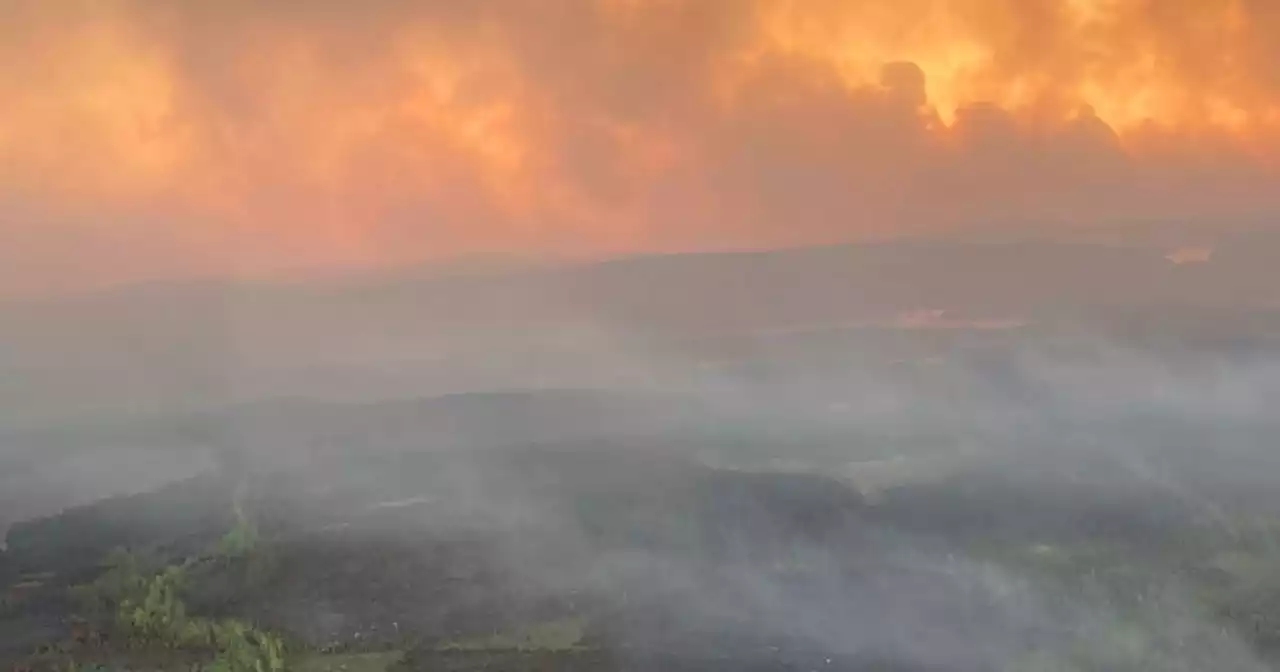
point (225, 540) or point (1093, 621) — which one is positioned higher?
point (225, 540)

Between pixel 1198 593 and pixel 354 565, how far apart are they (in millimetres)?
65109

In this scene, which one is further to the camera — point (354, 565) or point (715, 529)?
point (715, 529)

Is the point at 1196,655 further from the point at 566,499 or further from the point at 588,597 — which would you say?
the point at 566,499

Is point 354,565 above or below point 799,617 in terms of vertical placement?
above

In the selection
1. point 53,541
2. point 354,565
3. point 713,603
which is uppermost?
point 53,541

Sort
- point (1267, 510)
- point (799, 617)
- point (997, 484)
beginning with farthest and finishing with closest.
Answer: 1. point (997, 484)
2. point (1267, 510)
3. point (799, 617)

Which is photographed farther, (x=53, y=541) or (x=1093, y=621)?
(x=53, y=541)

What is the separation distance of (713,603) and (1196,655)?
3320 cm

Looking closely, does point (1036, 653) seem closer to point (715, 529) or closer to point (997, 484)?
point (715, 529)

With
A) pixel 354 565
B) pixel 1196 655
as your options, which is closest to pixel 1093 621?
pixel 1196 655

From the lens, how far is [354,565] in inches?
3875

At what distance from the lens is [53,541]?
102375mm

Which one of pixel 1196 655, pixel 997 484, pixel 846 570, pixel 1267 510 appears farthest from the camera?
pixel 997 484

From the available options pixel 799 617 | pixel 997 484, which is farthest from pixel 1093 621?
pixel 997 484
